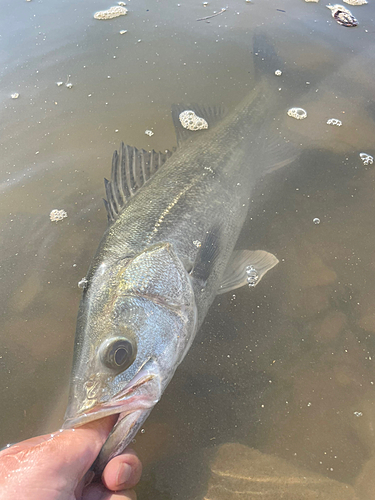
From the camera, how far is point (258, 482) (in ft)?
6.24

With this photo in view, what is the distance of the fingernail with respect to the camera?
151 cm

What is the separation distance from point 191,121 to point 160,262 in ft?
7.65

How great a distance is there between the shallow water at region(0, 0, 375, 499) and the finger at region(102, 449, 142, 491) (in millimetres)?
477

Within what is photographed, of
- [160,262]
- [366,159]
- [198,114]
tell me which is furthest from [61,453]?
[366,159]

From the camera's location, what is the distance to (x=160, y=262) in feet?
7.34

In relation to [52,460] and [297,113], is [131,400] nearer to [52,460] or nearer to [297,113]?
[52,460]

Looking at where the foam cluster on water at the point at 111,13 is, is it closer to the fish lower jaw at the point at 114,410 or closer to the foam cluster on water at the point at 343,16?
the foam cluster on water at the point at 343,16

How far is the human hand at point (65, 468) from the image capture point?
129cm

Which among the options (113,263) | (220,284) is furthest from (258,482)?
(113,263)

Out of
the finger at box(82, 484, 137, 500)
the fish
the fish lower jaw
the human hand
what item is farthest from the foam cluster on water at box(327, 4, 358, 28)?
the finger at box(82, 484, 137, 500)

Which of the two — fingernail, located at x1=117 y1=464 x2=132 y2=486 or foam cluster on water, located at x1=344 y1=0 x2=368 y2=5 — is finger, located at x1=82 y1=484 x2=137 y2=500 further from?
foam cluster on water, located at x1=344 y1=0 x2=368 y2=5

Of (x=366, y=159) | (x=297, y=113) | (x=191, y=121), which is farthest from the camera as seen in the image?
(x=297, y=113)

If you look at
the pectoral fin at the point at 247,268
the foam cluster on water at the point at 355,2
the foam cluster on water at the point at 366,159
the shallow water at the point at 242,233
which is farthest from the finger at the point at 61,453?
the foam cluster on water at the point at 355,2

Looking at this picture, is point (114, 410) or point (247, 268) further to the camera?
point (247, 268)
